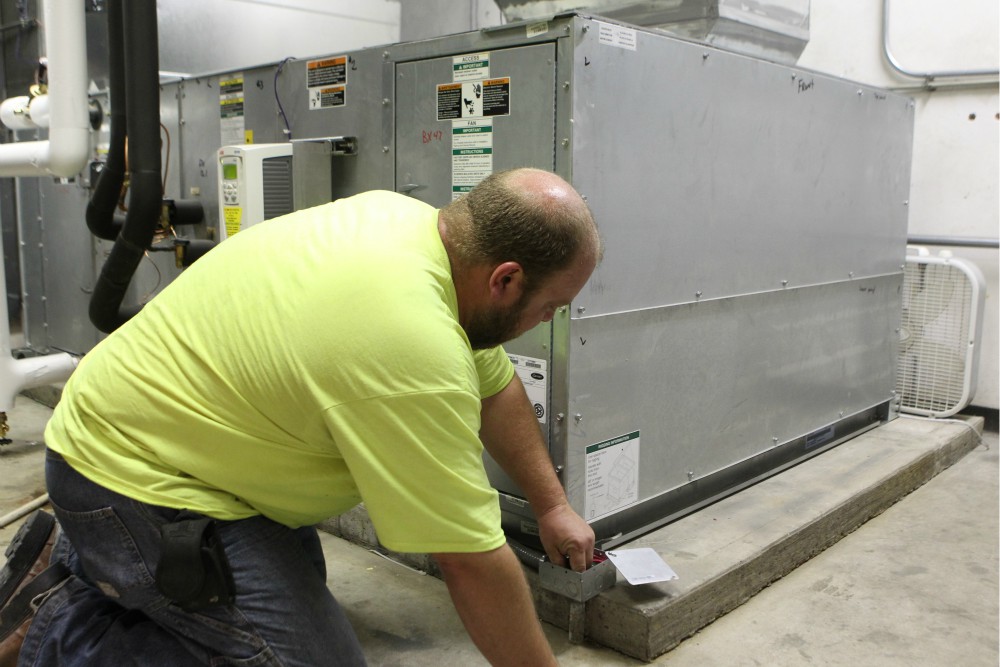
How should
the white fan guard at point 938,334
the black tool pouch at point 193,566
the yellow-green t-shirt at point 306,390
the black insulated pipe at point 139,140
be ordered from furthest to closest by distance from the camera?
the white fan guard at point 938,334 < the black insulated pipe at point 139,140 < the black tool pouch at point 193,566 < the yellow-green t-shirt at point 306,390

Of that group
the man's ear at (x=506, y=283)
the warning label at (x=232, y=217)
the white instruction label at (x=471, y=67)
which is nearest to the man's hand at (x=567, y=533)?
→ the man's ear at (x=506, y=283)

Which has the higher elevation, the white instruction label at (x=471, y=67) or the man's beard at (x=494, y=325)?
the white instruction label at (x=471, y=67)

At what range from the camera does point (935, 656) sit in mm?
2072

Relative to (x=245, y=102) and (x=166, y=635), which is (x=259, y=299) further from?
(x=245, y=102)

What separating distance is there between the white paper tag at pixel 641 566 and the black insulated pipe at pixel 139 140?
1.69 metres

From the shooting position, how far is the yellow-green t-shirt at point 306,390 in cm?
119

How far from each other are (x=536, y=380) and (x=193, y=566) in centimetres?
100

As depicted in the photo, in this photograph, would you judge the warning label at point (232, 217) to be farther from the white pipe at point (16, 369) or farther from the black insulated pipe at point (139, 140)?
the white pipe at point (16, 369)

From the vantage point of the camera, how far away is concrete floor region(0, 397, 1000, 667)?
205 centimetres

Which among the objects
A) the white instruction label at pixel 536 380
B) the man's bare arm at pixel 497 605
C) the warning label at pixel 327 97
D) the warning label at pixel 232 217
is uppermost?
the warning label at pixel 327 97

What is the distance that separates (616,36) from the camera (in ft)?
6.65

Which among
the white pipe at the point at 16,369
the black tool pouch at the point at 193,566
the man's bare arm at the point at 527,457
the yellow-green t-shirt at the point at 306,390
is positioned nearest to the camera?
the yellow-green t-shirt at the point at 306,390

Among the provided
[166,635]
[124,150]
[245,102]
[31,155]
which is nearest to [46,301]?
[31,155]

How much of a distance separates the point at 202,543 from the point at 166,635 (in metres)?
0.24
